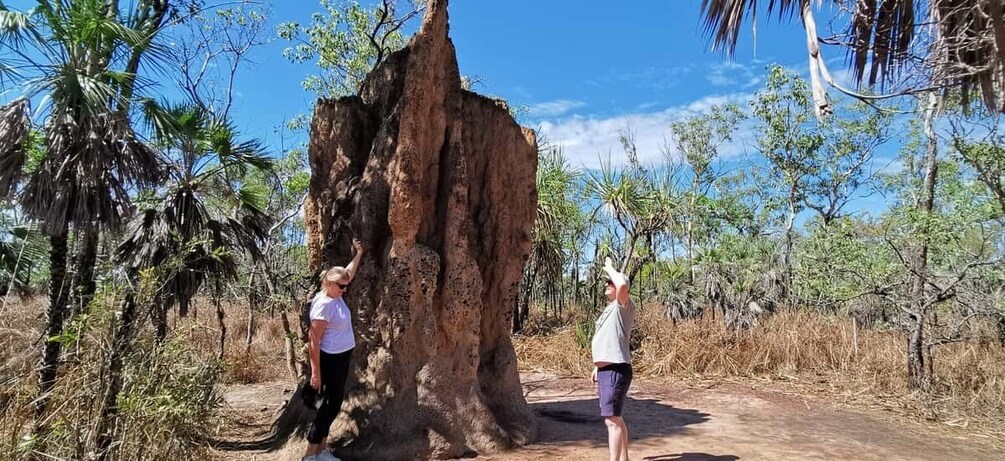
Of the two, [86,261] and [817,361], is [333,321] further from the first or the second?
[817,361]

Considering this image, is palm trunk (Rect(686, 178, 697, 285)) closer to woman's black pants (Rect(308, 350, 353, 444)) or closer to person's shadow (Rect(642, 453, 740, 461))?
person's shadow (Rect(642, 453, 740, 461))

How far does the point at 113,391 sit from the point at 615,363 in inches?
132

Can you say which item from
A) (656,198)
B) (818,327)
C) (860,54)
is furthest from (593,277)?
(860,54)

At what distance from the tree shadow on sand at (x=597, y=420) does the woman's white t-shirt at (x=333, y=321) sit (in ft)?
7.72

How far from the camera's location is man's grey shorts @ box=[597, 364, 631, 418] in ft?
15.6

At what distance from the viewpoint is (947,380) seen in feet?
27.6

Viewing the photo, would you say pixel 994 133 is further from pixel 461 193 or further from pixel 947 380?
pixel 461 193

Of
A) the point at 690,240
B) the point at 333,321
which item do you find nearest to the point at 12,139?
the point at 333,321

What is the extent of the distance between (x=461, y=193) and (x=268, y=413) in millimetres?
4078

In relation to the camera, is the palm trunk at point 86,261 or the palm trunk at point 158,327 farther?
the palm trunk at point 86,261

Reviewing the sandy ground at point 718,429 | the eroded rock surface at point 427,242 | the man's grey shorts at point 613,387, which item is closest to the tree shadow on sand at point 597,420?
the sandy ground at point 718,429

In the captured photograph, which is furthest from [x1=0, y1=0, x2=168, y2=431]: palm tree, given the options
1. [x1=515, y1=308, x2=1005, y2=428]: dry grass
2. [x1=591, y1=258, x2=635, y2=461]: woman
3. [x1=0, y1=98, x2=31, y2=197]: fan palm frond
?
[x1=515, y1=308, x2=1005, y2=428]: dry grass

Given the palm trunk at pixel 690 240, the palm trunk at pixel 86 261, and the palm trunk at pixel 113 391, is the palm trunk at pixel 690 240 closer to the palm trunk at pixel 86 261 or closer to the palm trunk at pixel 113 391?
the palm trunk at pixel 86 261

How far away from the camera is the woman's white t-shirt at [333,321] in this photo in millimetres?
4980
